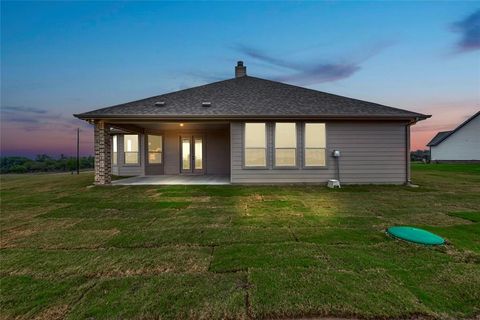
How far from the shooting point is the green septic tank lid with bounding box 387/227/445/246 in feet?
10.7

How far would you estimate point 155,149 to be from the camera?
1265 cm

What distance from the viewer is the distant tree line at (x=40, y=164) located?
21906 millimetres

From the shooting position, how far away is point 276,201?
6.16m

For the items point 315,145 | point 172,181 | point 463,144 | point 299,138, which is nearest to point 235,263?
point 299,138

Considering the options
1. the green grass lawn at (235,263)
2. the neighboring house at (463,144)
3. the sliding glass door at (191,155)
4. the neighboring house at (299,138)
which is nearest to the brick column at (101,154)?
the neighboring house at (299,138)

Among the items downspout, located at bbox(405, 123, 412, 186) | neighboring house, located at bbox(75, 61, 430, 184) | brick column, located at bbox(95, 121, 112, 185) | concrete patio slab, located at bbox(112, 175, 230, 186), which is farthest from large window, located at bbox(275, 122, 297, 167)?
brick column, located at bbox(95, 121, 112, 185)

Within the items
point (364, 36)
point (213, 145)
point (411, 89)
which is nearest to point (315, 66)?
point (364, 36)

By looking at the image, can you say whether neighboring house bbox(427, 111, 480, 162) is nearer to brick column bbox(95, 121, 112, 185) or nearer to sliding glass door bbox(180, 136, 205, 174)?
sliding glass door bbox(180, 136, 205, 174)

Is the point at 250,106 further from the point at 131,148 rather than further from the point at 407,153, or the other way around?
the point at 131,148

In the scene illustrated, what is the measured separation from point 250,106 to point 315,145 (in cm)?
322

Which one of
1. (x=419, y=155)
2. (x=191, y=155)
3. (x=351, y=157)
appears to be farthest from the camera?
(x=419, y=155)

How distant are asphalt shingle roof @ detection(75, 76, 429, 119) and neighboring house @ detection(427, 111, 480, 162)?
25457 mm

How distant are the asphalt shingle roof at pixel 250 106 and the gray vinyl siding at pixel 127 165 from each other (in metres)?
3.12

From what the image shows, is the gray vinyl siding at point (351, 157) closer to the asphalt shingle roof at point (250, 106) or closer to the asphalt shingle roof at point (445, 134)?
the asphalt shingle roof at point (250, 106)
